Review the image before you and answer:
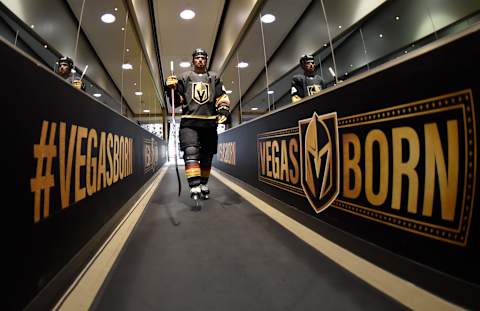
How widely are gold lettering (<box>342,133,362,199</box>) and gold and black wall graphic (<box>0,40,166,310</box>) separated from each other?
3.71ft

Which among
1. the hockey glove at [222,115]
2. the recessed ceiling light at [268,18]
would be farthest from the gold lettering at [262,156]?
the recessed ceiling light at [268,18]

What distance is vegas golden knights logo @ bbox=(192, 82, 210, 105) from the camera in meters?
2.28

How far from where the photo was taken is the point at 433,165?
0.75 meters

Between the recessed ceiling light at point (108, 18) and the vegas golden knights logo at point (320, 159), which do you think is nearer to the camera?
the vegas golden knights logo at point (320, 159)

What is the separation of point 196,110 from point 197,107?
0.10 feet

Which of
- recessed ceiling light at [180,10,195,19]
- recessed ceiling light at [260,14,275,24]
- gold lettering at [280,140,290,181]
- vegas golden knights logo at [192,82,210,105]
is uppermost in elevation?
recessed ceiling light at [180,10,195,19]

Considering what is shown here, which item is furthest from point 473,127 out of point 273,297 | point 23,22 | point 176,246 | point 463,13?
point 23,22

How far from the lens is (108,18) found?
3.65 meters

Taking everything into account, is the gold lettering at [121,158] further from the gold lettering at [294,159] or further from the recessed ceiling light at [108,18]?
the recessed ceiling light at [108,18]

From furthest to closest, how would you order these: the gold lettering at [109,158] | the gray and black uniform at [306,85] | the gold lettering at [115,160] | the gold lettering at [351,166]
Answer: the gray and black uniform at [306,85], the gold lettering at [115,160], the gold lettering at [109,158], the gold lettering at [351,166]

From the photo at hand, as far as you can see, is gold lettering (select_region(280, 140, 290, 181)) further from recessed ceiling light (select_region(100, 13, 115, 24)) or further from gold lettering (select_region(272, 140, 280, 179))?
recessed ceiling light (select_region(100, 13, 115, 24))

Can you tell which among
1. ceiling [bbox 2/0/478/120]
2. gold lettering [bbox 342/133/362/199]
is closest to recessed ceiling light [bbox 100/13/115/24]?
ceiling [bbox 2/0/478/120]

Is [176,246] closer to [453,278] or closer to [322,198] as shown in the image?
[322,198]

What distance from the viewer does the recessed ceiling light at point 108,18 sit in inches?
140
